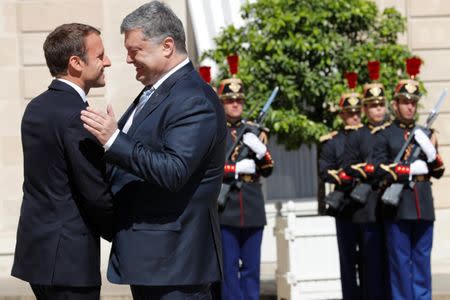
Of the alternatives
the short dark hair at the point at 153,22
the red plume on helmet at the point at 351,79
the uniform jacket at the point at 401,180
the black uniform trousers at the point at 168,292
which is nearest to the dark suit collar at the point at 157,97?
the short dark hair at the point at 153,22

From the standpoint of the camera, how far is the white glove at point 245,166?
9172 millimetres

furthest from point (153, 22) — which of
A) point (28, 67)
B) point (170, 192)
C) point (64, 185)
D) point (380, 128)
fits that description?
point (28, 67)

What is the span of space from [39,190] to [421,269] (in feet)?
15.5

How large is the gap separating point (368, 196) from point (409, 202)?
2.87 feet

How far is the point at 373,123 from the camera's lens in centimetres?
991

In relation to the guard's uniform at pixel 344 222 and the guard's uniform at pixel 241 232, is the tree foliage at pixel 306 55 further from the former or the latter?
the guard's uniform at pixel 241 232

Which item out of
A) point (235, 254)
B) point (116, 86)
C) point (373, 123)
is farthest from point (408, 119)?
point (116, 86)

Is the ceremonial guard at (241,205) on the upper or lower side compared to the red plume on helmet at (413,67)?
lower

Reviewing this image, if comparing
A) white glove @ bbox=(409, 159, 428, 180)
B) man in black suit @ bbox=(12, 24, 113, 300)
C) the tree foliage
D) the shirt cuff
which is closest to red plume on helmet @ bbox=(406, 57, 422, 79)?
white glove @ bbox=(409, 159, 428, 180)

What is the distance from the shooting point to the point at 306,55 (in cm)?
1120

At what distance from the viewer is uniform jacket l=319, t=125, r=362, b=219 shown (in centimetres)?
1012

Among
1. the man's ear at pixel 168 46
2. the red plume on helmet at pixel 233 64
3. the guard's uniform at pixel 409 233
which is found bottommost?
the guard's uniform at pixel 409 233

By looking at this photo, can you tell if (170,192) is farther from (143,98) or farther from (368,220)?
(368,220)

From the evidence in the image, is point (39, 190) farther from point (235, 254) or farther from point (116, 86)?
point (116, 86)
